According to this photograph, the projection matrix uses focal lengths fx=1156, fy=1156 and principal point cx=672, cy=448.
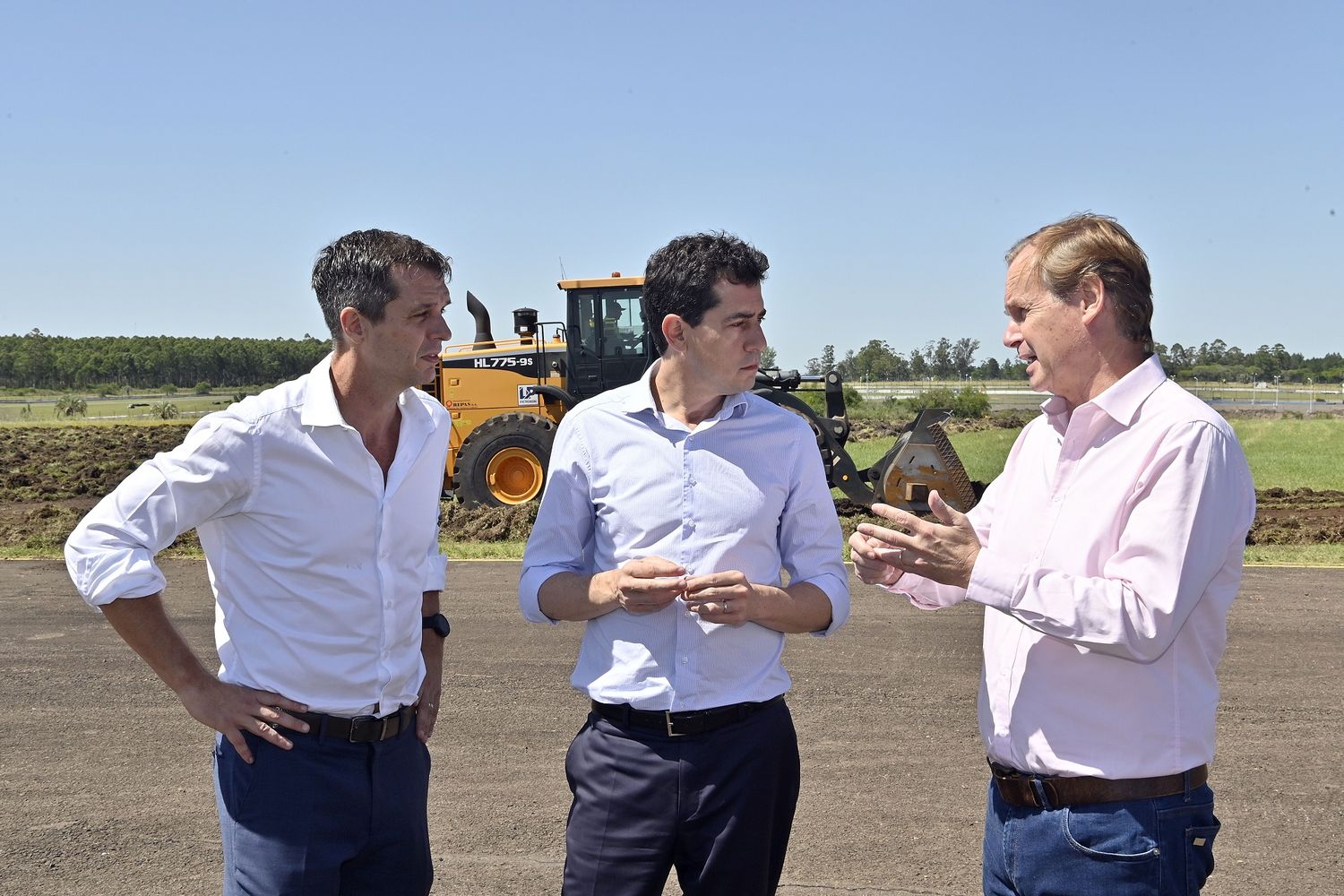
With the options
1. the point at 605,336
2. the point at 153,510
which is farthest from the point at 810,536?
the point at 605,336

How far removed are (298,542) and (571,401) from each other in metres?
12.7

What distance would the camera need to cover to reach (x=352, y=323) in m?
2.71

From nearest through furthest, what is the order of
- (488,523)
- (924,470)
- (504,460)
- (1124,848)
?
1. (1124,848)
2. (924,470)
3. (488,523)
4. (504,460)

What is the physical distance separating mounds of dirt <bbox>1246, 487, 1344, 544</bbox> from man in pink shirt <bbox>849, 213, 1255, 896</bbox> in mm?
9086

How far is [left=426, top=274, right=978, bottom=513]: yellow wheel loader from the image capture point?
1290cm

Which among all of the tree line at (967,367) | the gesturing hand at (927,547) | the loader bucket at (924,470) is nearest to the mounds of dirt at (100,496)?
the loader bucket at (924,470)

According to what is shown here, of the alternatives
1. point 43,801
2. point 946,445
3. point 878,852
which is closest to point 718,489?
point 878,852

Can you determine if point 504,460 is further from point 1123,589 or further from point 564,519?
point 1123,589

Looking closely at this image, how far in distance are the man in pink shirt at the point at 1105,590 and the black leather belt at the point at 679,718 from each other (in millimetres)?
541

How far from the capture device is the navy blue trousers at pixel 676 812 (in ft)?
8.94

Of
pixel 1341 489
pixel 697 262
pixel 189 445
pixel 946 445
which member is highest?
pixel 697 262

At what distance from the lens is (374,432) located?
281 centimetres

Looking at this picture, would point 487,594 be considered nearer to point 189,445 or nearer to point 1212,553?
point 189,445

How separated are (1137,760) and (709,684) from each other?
0.95 metres
